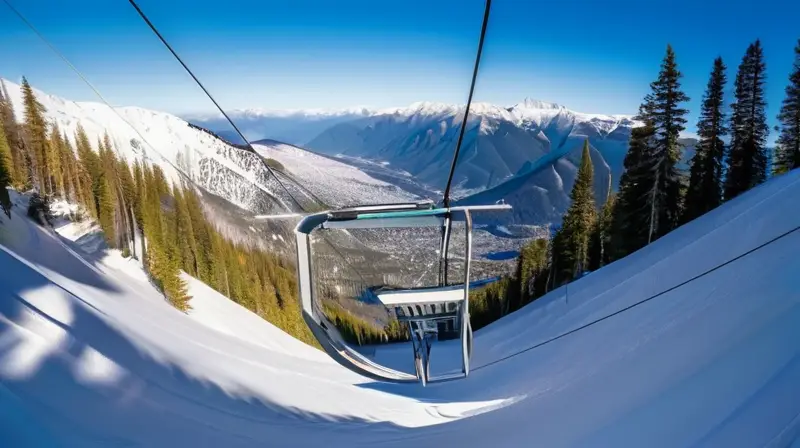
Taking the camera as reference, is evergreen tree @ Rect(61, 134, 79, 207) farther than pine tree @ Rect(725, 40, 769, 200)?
No

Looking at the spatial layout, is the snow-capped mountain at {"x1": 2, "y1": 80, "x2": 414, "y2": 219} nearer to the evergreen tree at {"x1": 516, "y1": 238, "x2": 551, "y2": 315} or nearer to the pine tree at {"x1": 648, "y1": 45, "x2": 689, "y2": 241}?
the evergreen tree at {"x1": 516, "y1": 238, "x2": 551, "y2": 315}

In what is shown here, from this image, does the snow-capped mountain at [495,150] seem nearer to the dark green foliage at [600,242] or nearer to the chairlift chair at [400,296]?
the dark green foliage at [600,242]

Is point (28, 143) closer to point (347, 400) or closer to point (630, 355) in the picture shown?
point (347, 400)

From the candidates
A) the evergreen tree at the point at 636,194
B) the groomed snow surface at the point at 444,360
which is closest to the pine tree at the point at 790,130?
the evergreen tree at the point at 636,194

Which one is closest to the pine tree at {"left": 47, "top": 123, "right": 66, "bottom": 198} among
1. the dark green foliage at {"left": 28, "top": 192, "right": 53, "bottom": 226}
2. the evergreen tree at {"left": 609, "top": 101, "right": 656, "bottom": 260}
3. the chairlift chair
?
the dark green foliage at {"left": 28, "top": 192, "right": 53, "bottom": 226}

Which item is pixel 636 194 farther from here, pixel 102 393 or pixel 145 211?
pixel 102 393

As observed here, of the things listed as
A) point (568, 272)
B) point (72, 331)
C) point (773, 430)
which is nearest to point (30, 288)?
point (72, 331)
